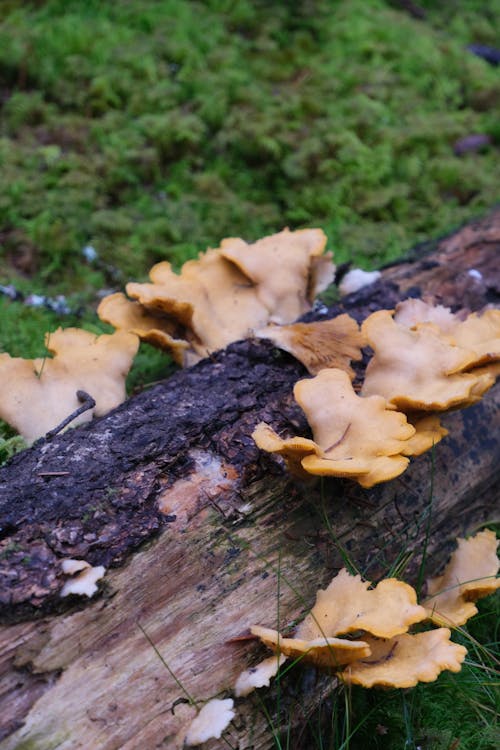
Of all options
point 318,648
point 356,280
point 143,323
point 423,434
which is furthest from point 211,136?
point 318,648

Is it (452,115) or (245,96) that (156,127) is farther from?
(452,115)

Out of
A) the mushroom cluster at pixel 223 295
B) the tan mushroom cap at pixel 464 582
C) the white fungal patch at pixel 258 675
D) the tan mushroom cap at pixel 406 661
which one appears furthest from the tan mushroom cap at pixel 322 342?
the white fungal patch at pixel 258 675

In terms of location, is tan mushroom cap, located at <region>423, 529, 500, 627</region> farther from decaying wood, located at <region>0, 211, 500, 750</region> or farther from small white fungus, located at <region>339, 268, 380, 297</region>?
small white fungus, located at <region>339, 268, 380, 297</region>

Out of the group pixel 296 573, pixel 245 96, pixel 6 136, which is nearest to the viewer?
pixel 296 573

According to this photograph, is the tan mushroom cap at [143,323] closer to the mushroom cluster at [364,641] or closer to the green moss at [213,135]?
the green moss at [213,135]

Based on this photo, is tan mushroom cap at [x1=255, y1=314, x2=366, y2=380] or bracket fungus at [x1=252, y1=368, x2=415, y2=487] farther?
tan mushroom cap at [x1=255, y1=314, x2=366, y2=380]

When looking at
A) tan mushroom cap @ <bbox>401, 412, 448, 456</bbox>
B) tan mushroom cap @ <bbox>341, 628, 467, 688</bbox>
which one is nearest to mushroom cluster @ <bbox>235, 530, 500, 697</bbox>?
tan mushroom cap @ <bbox>341, 628, 467, 688</bbox>

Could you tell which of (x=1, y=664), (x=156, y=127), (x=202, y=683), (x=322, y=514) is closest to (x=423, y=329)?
(x=322, y=514)
